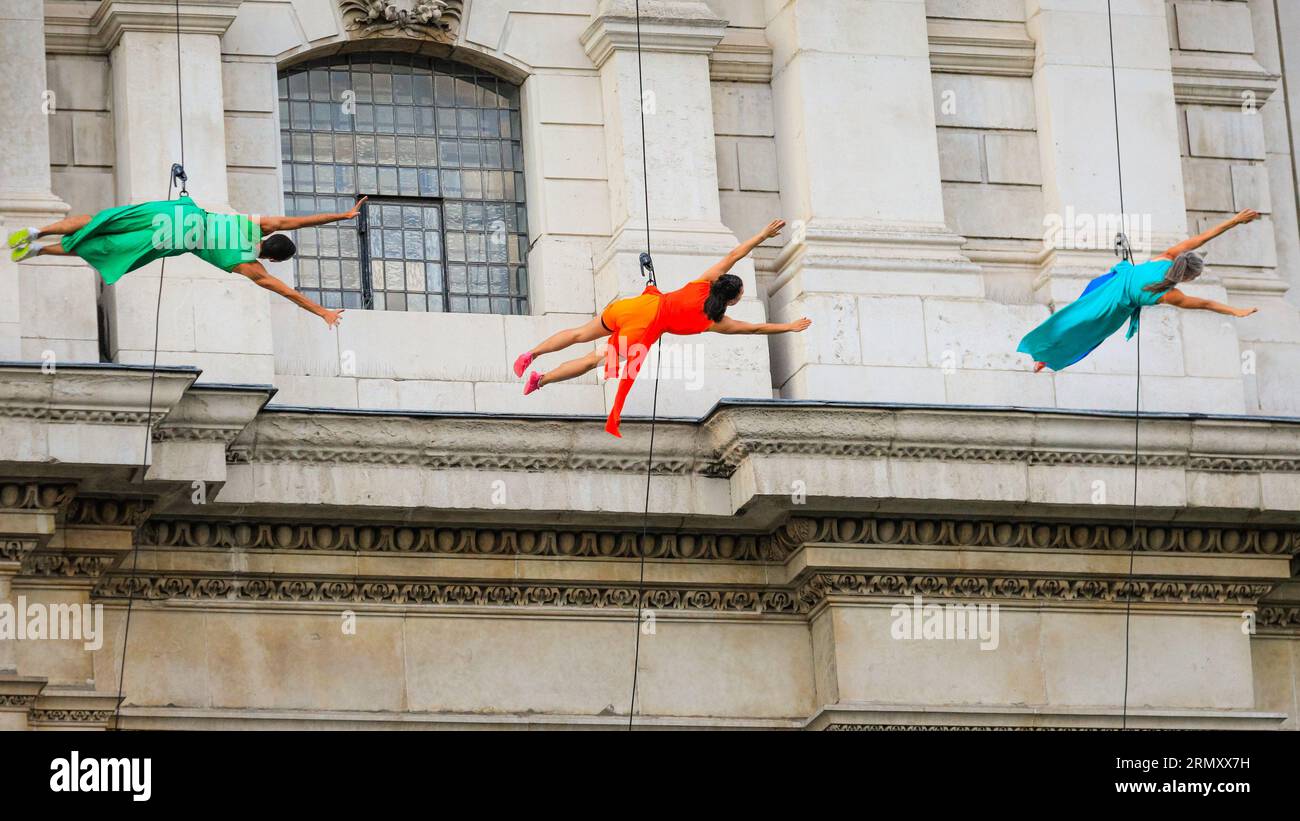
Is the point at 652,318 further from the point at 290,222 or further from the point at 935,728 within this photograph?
the point at 935,728

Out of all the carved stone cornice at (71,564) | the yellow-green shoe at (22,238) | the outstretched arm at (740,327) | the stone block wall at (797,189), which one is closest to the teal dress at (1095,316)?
the stone block wall at (797,189)

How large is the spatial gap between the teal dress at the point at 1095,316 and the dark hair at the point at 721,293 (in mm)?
2564

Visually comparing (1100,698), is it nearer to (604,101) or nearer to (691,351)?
(691,351)

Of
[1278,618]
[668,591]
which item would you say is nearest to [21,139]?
[668,591]

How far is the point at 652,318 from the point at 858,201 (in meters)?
3.05

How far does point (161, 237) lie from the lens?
2564 cm

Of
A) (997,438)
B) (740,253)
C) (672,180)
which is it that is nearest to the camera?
(740,253)

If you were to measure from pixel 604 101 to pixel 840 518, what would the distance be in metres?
4.04

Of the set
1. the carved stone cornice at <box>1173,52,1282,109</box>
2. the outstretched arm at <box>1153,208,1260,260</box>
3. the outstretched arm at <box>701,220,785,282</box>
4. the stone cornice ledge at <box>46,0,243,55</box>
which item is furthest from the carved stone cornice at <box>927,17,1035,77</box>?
the stone cornice ledge at <box>46,0,243,55</box>

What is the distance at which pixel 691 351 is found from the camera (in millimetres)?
28094

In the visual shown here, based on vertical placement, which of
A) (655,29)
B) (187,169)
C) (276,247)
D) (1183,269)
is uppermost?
(655,29)

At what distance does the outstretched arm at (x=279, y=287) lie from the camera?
25938mm

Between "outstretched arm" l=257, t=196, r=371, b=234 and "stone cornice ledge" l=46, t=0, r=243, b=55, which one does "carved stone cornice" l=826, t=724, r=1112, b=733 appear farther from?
"stone cornice ledge" l=46, t=0, r=243, b=55

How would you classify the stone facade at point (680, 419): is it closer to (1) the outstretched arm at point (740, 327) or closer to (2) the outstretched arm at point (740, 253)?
(1) the outstretched arm at point (740, 327)
